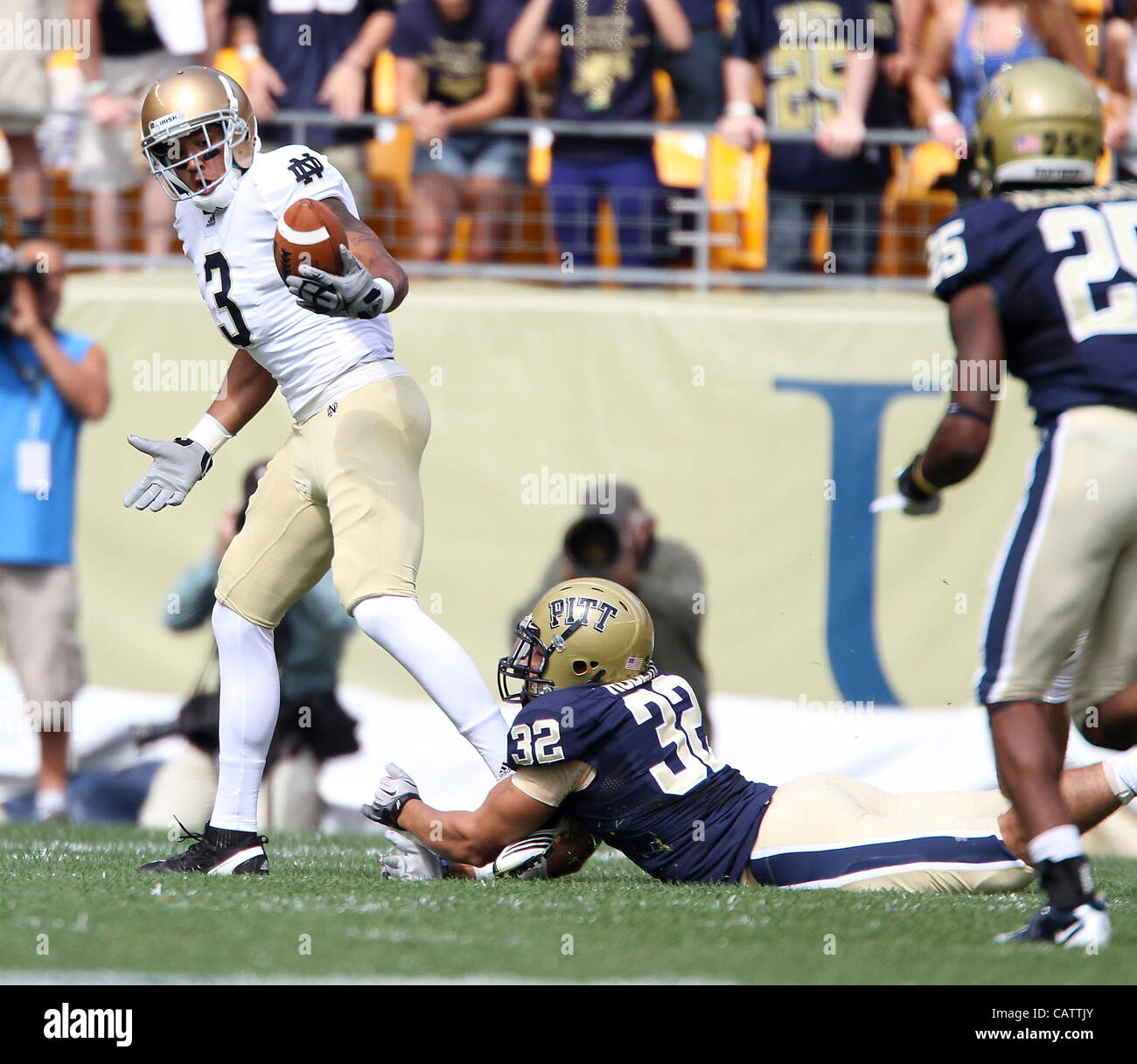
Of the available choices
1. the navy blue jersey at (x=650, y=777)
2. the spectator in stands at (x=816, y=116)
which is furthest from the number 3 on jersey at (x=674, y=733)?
the spectator in stands at (x=816, y=116)

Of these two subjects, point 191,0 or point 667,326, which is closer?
point 667,326

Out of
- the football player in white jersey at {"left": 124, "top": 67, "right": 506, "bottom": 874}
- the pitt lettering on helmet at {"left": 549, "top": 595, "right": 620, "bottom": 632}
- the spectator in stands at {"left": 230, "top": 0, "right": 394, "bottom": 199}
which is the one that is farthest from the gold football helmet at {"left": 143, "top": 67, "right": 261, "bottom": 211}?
the spectator in stands at {"left": 230, "top": 0, "right": 394, "bottom": 199}

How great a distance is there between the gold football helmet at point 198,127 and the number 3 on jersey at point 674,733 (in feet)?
4.94

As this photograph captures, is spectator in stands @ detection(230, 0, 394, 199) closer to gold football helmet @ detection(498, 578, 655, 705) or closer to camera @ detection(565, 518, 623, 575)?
camera @ detection(565, 518, 623, 575)

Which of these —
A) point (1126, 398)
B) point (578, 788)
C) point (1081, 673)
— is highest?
point (1126, 398)

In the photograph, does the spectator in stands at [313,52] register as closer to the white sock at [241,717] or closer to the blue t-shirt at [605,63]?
the blue t-shirt at [605,63]

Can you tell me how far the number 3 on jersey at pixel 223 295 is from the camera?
3773 millimetres

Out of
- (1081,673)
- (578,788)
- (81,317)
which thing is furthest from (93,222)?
(1081,673)

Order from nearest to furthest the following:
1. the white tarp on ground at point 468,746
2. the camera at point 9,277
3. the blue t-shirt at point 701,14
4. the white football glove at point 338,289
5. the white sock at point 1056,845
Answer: the white sock at point 1056,845, the white football glove at point 338,289, the white tarp on ground at point 468,746, the camera at point 9,277, the blue t-shirt at point 701,14

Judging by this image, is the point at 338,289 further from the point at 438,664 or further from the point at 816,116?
the point at 816,116

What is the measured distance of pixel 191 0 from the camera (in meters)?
6.95

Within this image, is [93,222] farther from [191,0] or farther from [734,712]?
[734,712]
